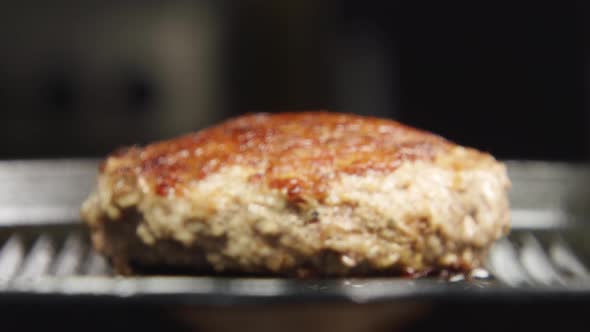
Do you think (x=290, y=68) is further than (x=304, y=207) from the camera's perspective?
Yes

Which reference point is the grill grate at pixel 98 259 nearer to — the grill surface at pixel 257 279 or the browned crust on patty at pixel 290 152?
the grill surface at pixel 257 279

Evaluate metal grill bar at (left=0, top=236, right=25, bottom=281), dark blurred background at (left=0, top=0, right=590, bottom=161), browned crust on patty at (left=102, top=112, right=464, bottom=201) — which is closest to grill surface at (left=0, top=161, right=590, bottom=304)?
metal grill bar at (left=0, top=236, right=25, bottom=281)

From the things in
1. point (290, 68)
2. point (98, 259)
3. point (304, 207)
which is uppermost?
point (290, 68)

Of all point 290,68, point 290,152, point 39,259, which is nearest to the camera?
point 290,152

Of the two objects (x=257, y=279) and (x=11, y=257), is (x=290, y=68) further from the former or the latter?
(x=257, y=279)

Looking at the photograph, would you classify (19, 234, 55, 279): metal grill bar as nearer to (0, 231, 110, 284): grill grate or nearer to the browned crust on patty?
(0, 231, 110, 284): grill grate

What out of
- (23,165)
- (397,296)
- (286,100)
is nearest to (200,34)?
(286,100)

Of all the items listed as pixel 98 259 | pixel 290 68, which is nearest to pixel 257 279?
pixel 98 259
